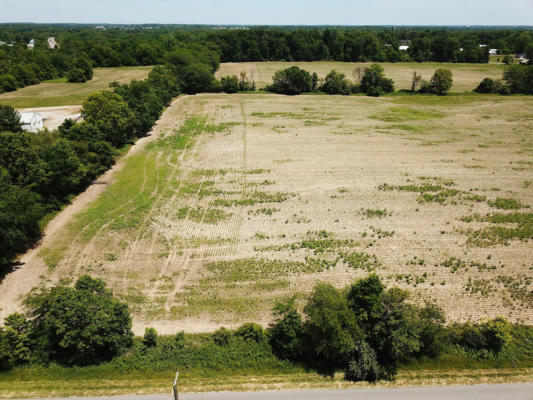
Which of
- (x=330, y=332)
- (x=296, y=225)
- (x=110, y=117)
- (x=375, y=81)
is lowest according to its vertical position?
(x=296, y=225)

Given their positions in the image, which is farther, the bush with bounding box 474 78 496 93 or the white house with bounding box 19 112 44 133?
the bush with bounding box 474 78 496 93

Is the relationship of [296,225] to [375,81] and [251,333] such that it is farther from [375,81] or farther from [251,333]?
[375,81]

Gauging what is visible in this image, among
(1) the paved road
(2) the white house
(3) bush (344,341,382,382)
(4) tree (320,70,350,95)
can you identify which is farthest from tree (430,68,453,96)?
(2) the white house

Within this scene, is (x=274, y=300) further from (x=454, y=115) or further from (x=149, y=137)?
(x=454, y=115)

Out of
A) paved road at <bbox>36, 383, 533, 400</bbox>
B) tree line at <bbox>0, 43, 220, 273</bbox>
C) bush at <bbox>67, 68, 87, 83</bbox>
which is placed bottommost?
paved road at <bbox>36, 383, 533, 400</bbox>

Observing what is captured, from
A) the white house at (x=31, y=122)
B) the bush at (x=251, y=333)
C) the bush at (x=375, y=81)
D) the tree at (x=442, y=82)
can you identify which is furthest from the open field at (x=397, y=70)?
the bush at (x=251, y=333)

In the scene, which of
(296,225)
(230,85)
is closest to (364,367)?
(296,225)

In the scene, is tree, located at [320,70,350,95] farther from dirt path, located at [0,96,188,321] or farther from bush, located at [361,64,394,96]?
dirt path, located at [0,96,188,321]
